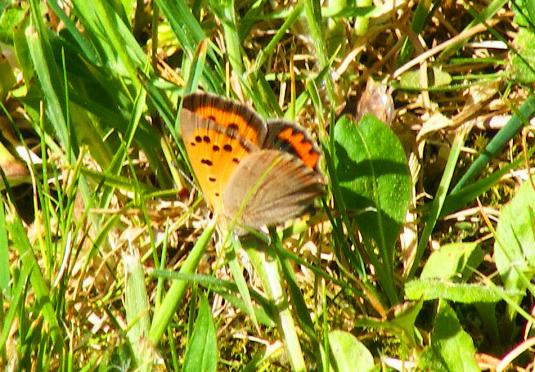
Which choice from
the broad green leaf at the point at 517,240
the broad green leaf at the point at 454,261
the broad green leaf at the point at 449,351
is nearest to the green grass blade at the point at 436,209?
the broad green leaf at the point at 454,261

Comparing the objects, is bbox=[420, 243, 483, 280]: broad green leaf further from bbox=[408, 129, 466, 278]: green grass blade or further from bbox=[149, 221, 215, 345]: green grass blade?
bbox=[149, 221, 215, 345]: green grass blade

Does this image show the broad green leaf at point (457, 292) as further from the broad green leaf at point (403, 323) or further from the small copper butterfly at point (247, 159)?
the small copper butterfly at point (247, 159)

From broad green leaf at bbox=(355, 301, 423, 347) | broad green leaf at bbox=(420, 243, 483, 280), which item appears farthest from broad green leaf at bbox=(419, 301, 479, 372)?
broad green leaf at bbox=(420, 243, 483, 280)

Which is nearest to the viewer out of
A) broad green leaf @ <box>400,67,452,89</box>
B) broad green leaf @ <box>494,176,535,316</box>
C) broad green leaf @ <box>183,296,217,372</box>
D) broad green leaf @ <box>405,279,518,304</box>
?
broad green leaf @ <box>183,296,217,372</box>

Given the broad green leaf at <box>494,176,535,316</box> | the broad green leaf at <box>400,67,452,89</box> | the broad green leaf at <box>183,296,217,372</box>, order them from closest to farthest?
the broad green leaf at <box>183,296,217,372</box>
the broad green leaf at <box>494,176,535,316</box>
the broad green leaf at <box>400,67,452,89</box>

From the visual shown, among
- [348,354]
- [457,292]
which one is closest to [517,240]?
[457,292]

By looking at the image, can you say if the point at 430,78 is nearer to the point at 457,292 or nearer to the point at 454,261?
the point at 454,261

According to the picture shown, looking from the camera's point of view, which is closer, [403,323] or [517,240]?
[403,323]

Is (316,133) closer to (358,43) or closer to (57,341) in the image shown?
(358,43)
